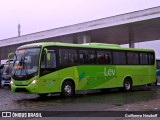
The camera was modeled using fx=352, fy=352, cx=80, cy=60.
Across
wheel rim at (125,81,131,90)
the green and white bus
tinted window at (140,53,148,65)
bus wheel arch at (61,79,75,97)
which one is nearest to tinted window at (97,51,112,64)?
the green and white bus

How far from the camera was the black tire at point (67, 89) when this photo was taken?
17.9m

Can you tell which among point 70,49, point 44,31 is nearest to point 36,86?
point 70,49

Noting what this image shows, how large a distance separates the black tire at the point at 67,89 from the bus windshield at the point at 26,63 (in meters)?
2.07

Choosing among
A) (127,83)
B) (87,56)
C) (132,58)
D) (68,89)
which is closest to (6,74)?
(127,83)

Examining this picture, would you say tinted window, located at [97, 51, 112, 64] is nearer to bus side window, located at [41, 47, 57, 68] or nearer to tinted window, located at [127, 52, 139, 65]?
tinted window, located at [127, 52, 139, 65]

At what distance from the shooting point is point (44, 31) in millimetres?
36062

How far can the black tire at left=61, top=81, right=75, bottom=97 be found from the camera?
17.9 meters

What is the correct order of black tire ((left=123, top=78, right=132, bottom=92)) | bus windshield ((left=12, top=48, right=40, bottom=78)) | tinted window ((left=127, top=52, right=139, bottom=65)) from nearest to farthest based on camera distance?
bus windshield ((left=12, top=48, right=40, bottom=78)) < black tire ((left=123, top=78, right=132, bottom=92)) < tinted window ((left=127, top=52, right=139, bottom=65))

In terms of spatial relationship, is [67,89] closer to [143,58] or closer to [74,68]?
[74,68]

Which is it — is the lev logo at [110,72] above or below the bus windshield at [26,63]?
below

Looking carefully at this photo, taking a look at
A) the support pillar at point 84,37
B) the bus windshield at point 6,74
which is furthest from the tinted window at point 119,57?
the support pillar at point 84,37

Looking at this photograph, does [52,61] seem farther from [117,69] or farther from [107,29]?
[107,29]

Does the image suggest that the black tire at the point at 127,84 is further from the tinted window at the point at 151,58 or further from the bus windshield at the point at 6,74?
the bus windshield at the point at 6,74

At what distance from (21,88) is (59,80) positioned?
2.01m
